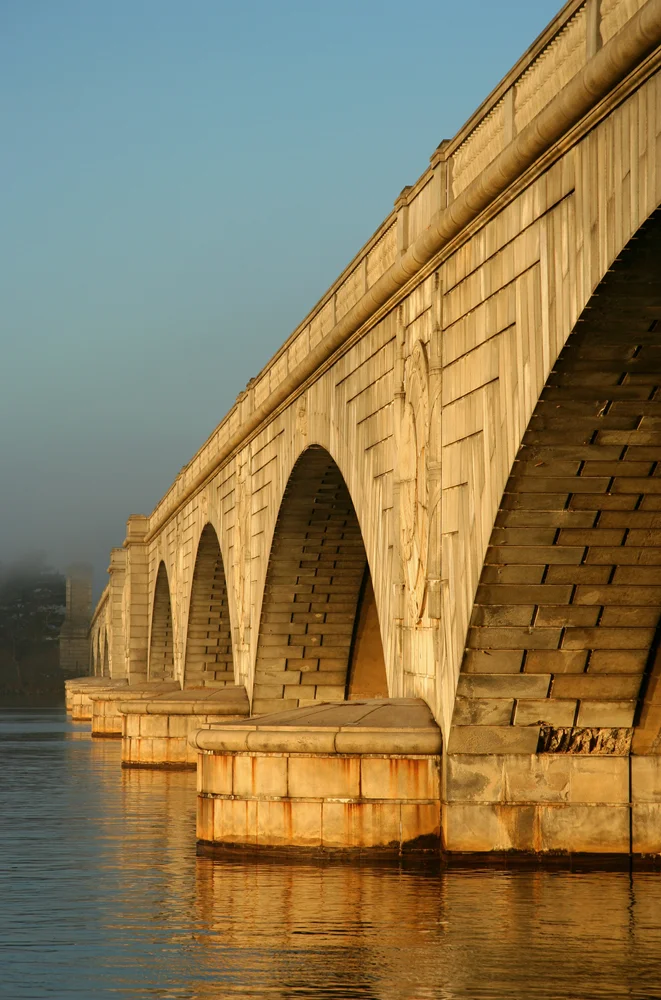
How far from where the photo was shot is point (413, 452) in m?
17.2

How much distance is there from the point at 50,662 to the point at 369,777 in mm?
131033

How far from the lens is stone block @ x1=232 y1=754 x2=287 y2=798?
16344 millimetres

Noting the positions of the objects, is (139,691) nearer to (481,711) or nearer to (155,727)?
(155,727)

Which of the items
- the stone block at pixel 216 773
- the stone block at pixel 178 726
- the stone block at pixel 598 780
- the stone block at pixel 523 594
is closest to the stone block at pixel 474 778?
the stone block at pixel 598 780

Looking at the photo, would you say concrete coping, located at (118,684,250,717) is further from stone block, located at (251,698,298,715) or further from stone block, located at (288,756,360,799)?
stone block, located at (288,756,360,799)

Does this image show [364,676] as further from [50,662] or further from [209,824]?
[50,662]

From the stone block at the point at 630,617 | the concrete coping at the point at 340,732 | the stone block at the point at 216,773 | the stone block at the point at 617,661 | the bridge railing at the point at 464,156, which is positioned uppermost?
the bridge railing at the point at 464,156

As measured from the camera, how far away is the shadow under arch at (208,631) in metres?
42.0

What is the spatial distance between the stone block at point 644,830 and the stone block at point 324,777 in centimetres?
270

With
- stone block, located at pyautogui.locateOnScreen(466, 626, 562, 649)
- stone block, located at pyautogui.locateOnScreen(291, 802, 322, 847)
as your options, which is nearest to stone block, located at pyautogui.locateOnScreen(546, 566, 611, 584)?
stone block, located at pyautogui.locateOnScreen(466, 626, 562, 649)

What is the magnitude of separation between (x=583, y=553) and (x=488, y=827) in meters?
2.87

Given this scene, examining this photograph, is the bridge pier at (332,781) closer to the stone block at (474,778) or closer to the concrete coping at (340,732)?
the concrete coping at (340,732)

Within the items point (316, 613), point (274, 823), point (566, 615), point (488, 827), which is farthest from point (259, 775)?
point (316, 613)

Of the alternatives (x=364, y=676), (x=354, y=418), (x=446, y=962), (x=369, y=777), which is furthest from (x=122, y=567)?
(x=446, y=962)
